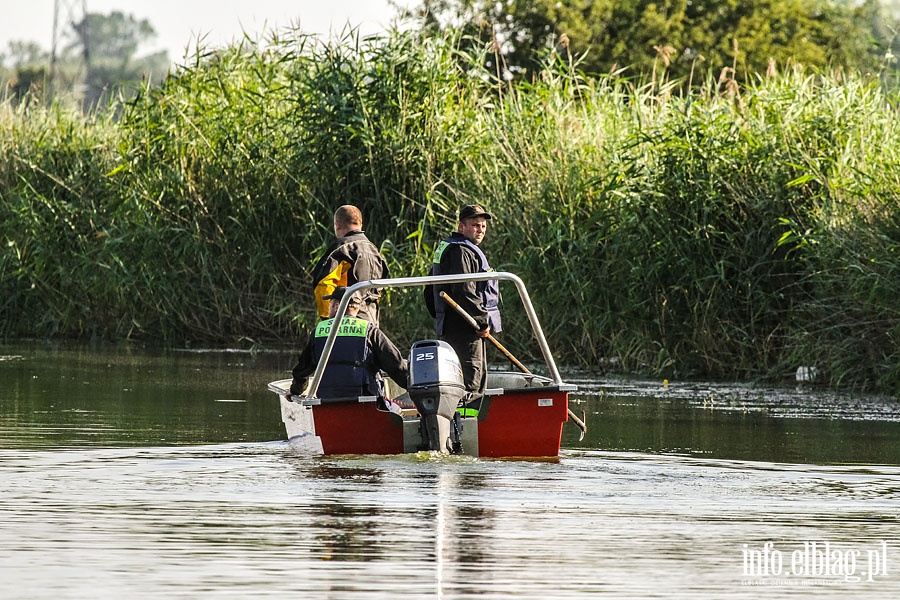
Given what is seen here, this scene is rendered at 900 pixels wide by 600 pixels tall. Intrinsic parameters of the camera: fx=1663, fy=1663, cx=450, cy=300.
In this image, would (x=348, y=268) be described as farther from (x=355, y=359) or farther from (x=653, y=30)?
(x=653, y=30)

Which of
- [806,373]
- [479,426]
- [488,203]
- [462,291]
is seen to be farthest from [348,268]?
[488,203]

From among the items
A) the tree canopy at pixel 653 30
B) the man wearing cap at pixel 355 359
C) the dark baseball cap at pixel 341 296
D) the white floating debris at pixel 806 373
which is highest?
the tree canopy at pixel 653 30

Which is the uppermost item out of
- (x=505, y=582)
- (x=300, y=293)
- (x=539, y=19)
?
(x=539, y=19)

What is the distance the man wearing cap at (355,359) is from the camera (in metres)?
10.2

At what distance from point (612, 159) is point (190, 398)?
17.1 ft

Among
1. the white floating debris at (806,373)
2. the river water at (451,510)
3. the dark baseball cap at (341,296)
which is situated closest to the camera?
the river water at (451,510)

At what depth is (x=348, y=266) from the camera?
11.2 metres

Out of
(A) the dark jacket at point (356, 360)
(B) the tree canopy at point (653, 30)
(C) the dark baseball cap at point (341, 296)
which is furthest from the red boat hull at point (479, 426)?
(B) the tree canopy at point (653, 30)

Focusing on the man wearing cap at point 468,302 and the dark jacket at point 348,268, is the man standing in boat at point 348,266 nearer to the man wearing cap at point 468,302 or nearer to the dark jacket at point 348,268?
the dark jacket at point 348,268

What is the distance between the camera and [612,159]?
55.2ft

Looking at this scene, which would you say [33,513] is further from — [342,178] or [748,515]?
[342,178]

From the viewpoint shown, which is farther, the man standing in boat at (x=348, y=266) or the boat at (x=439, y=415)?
the man standing in boat at (x=348, y=266)

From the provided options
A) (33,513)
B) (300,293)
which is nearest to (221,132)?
(300,293)

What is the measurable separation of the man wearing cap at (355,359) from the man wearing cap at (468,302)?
0.53 metres
